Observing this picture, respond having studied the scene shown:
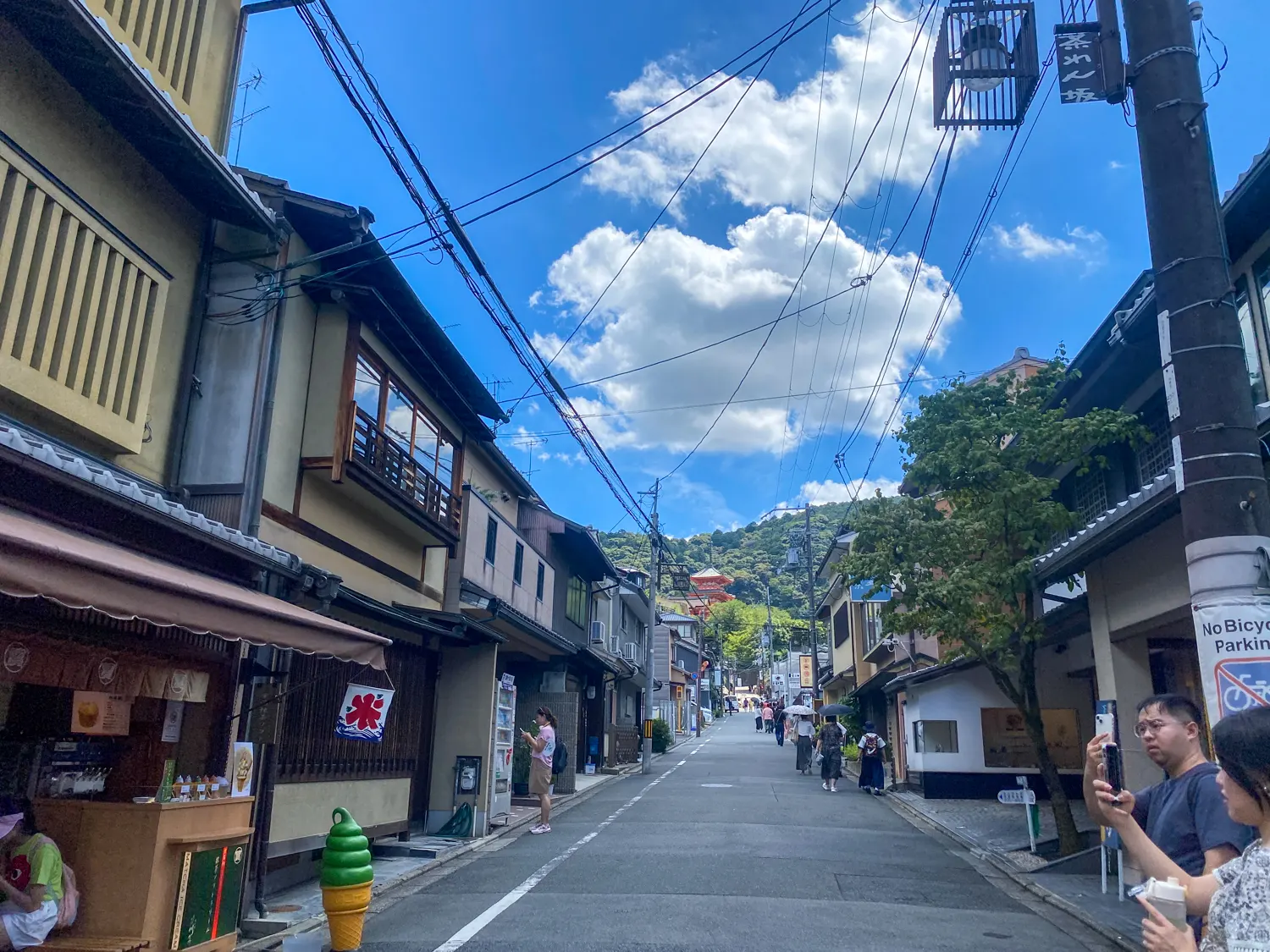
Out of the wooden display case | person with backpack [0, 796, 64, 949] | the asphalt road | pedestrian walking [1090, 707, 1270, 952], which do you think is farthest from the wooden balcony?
pedestrian walking [1090, 707, 1270, 952]

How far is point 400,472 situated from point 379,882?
527 cm

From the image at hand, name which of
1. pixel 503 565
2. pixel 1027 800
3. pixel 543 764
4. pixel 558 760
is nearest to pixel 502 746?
pixel 543 764

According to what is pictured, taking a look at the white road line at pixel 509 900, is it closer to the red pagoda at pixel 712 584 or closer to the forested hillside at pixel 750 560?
the forested hillside at pixel 750 560

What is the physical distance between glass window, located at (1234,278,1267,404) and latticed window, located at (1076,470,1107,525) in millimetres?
4974

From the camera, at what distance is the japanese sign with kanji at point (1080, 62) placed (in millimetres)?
5945

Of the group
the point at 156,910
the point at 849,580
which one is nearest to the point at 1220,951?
the point at 156,910

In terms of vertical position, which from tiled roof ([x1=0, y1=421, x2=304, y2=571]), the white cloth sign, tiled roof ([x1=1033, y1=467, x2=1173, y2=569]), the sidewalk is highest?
tiled roof ([x1=1033, y1=467, x2=1173, y2=569])

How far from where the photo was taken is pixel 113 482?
697cm

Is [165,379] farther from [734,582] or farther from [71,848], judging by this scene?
[734,582]

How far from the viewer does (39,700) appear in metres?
7.61

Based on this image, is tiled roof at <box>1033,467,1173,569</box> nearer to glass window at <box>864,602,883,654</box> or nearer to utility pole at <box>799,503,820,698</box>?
glass window at <box>864,602,883,654</box>

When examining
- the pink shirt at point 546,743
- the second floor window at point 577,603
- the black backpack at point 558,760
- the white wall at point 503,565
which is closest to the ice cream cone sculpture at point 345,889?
the pink shirt at point 546,743

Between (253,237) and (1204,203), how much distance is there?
9.03 m

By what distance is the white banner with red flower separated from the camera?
10.5m
